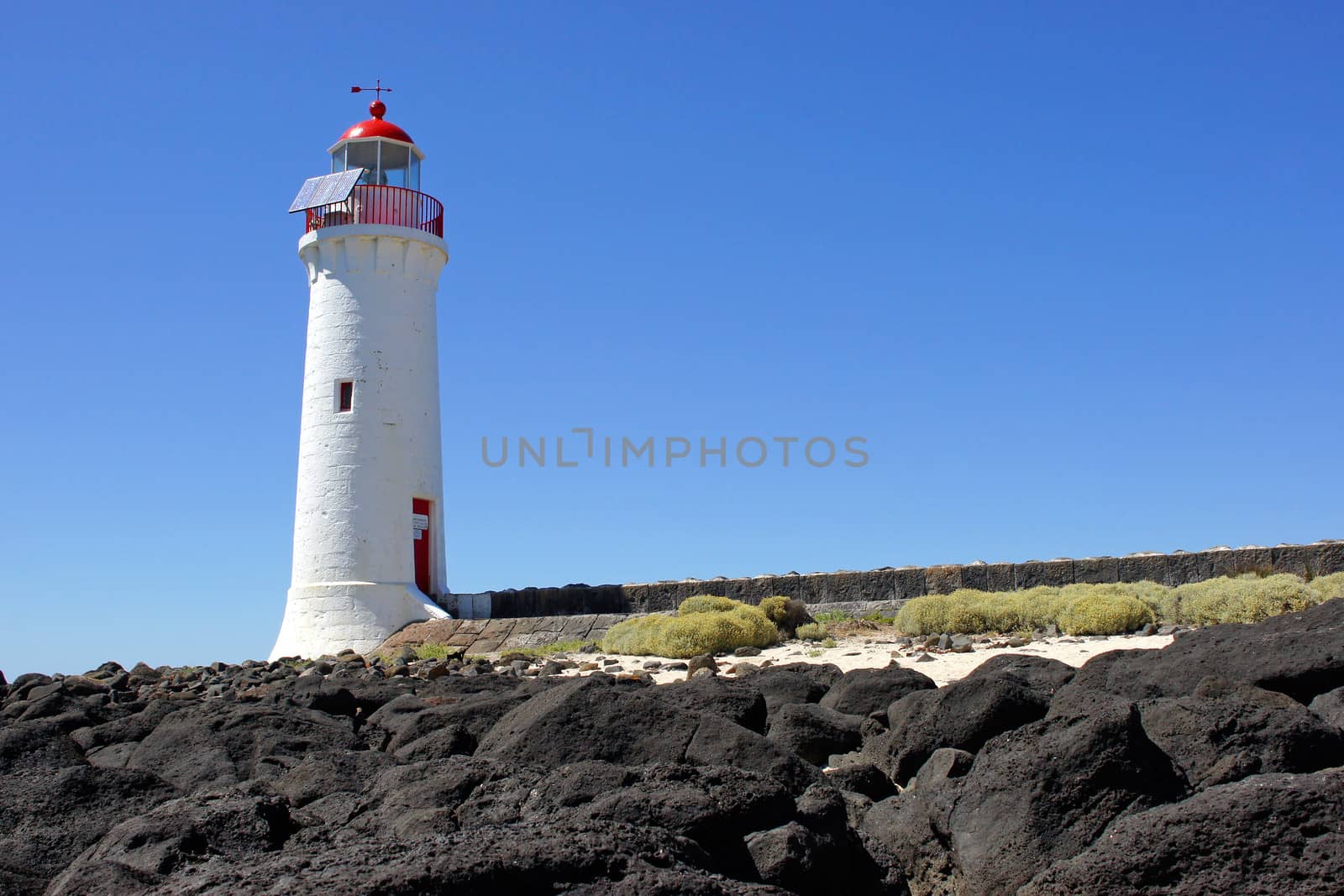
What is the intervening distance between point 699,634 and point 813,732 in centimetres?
624

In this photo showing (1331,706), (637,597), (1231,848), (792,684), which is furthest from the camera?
(637,597)

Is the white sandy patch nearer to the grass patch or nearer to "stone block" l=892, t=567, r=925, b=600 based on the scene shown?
the grass patch

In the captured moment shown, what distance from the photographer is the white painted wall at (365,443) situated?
18656 mm

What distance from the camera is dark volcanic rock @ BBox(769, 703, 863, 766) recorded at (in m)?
7.49

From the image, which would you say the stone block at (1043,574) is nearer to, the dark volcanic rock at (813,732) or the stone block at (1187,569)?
the stone block at (1187,569)

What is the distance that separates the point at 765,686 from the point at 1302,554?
7.80 meters

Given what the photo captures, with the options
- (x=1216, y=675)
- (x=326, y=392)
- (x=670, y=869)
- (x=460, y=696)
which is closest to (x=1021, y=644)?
(x=1216, y=675)

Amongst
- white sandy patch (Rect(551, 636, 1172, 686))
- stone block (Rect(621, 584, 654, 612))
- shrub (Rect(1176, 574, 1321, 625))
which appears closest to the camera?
white sandy patch (Rect(551, 636, 1172, 686))

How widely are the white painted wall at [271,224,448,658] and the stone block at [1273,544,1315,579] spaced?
11782mm

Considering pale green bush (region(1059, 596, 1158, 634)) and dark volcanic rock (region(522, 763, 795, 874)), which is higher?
pale green bush (region(1059, 596, 1158, 634))

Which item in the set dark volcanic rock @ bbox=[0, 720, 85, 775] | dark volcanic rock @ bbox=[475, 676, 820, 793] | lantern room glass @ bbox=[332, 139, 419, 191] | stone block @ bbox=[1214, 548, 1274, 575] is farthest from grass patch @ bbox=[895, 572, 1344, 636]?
lantern room glass @ bbox=[332, 139, 419, 191]

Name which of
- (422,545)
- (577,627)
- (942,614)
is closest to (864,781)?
(942,614)

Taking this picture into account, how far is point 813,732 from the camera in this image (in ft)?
25.0

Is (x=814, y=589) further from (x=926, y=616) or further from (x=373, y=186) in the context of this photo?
(x=373, y=186)
